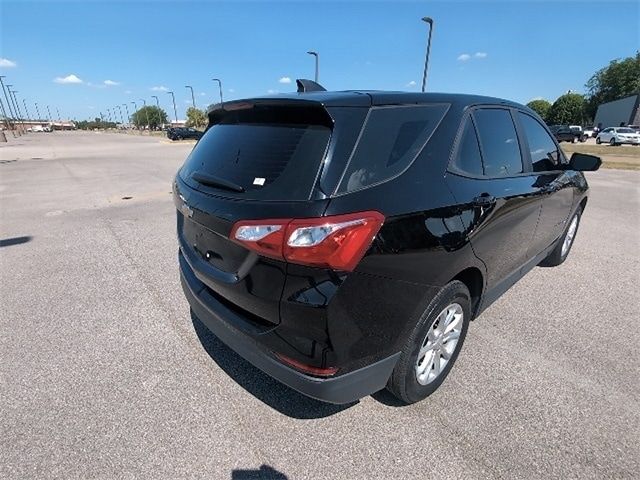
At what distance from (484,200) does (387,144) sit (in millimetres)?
910

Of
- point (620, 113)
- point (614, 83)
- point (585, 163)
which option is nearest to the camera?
point (585, 163)

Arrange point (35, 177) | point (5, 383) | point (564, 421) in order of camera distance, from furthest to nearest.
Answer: point (35, 177) < point (5, 383) < point (564, 421)

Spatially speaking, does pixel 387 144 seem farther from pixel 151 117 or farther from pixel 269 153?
pixel 151 117

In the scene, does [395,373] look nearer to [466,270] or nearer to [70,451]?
[466,270]

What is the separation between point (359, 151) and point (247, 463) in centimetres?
168

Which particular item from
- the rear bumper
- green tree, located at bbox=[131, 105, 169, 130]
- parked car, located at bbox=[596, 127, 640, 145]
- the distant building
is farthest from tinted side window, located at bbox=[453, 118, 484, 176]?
green tree, located at bbox=[131, 105, 169, 130]

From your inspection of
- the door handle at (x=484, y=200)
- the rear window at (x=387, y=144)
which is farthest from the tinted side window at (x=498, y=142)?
the rear window at (x=387, y=144)

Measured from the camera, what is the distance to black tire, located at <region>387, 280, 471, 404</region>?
215 cm

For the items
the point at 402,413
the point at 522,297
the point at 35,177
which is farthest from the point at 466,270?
the point at 35,177

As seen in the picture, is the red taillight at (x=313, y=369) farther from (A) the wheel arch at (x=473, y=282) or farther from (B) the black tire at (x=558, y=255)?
(B) the black tire at (x=558, y=255)

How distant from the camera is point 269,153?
2059mm

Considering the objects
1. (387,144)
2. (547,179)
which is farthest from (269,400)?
(547,179)

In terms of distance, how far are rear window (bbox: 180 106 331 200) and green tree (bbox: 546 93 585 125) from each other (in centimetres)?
10510

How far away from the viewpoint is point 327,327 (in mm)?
1740
